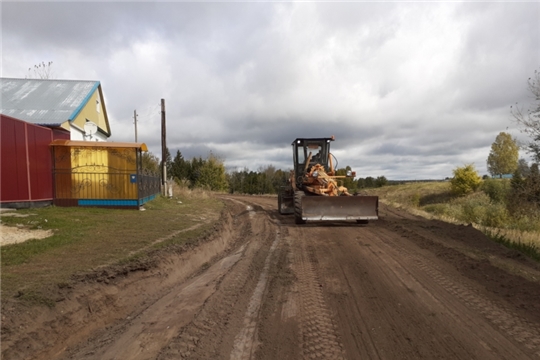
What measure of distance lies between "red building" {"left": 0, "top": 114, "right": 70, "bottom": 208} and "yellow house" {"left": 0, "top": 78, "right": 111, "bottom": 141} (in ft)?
14.9

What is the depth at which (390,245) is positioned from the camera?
9.28m

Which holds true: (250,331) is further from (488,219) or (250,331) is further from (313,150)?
(488,219)

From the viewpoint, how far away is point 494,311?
4.81 meters

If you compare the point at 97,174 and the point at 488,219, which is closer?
the point at 97,174

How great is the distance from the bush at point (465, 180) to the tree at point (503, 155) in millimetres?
12677

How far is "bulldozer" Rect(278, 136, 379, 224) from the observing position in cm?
1277

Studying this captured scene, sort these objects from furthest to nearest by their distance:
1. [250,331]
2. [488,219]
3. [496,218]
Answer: [488,219] → [496,218] → [250,331]

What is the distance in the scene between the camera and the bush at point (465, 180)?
45031mm

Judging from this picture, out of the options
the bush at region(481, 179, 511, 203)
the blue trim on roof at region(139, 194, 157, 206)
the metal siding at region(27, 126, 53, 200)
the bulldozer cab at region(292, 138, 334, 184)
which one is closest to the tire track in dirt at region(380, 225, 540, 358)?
Result: the bulldozer cab at region(292, 138, 334, 184)

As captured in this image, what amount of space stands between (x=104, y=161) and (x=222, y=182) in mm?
38627

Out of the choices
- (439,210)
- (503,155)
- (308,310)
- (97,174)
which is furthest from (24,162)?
(503,155)

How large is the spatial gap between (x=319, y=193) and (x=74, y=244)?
8.57 meters

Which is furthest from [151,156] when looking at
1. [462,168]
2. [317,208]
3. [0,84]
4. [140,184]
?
[462,168]

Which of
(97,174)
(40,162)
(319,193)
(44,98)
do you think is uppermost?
(44,98)
